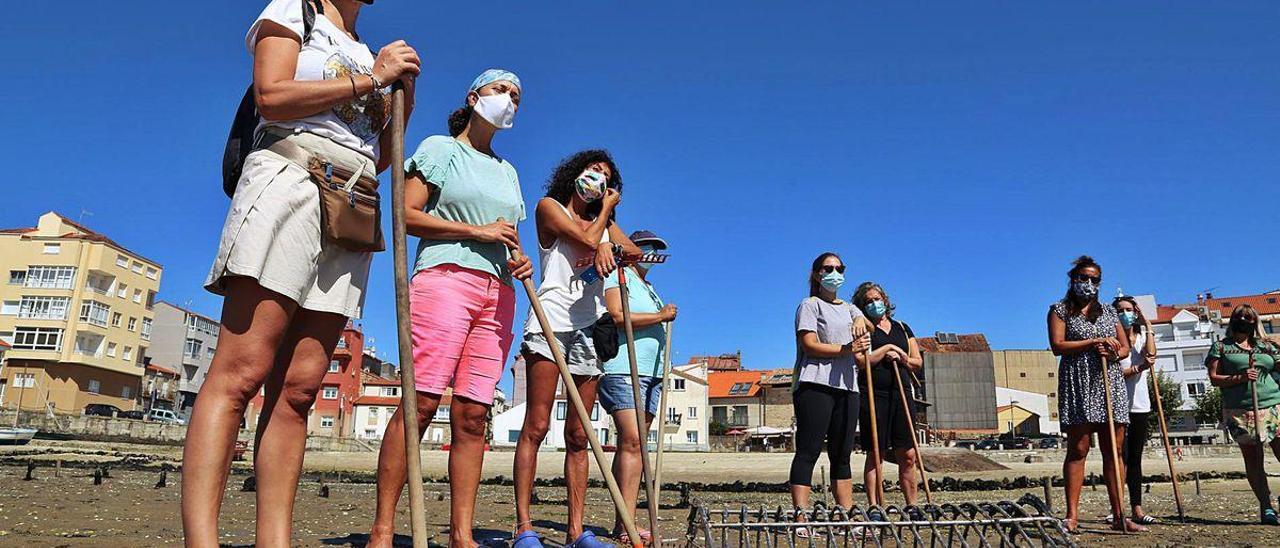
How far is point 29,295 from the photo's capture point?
58.2 meters

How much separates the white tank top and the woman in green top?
5.95 meters

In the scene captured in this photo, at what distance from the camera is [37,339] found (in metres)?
57.4

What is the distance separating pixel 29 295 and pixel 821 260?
68.1 meters

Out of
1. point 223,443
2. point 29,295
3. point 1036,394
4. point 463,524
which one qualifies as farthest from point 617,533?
point 1036,394

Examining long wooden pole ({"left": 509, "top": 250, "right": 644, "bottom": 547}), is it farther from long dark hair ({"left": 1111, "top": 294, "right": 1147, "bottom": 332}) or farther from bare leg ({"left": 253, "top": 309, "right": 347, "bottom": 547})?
long dark hair ({"left": 1111, "top": 294, "right": 1147, "bottom": 332})

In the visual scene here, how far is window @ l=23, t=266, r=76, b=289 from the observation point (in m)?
58.2

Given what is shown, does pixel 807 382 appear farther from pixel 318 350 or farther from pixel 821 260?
pixel 318 350

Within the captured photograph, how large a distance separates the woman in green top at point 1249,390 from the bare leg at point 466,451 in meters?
6.59

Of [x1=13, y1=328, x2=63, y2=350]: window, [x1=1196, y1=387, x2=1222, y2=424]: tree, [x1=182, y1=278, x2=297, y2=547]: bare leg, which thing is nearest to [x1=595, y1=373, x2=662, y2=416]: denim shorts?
[x1=182, y1=278, x2=297, y2=547]: bare leg

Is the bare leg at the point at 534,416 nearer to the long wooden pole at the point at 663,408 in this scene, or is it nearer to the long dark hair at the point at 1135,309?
the long wooden pole at the point at 663,408

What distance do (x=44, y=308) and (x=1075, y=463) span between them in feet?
224

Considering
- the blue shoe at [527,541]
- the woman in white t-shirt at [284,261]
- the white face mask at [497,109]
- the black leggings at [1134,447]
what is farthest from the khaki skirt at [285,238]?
the black leggings at [1134,447]

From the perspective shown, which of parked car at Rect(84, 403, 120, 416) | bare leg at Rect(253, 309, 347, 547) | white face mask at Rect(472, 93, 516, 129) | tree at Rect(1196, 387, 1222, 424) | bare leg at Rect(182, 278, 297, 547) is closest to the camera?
bare leg at Rect(182, 278, 297, 547)

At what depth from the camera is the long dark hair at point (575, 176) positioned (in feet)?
16.7
